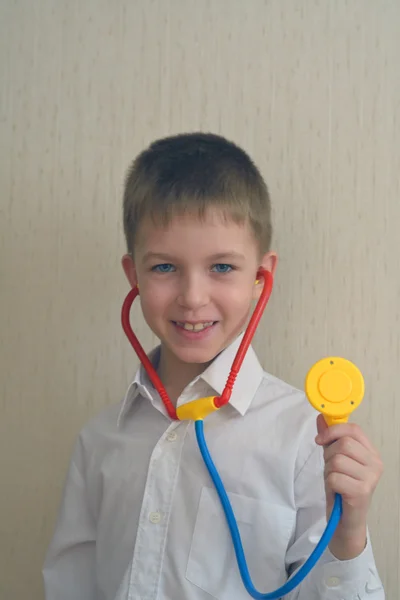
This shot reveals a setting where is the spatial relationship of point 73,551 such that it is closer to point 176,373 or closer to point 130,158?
point 176,373

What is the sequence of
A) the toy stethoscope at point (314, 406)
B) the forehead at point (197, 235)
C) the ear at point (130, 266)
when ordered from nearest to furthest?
1. the toy stethoscope at point (314, 406)
2. the forehead at point (197, 235)
3. the ear at point (130, 266)

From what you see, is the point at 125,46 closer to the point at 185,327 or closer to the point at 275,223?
the point at 275,223

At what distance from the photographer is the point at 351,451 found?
0.64 m

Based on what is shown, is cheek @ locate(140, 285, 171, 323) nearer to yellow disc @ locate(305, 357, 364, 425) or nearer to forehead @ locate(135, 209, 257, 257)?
forehead @ locate(135, 209, 257, 257)

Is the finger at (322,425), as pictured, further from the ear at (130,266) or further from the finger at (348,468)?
the ear at (130,266)

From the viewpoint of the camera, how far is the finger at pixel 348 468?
0.64 metres

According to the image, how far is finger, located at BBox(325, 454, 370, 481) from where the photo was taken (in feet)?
2.10

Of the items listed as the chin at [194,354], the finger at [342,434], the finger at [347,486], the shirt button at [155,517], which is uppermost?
the chin at [194,354]

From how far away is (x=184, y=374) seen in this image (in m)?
0.91

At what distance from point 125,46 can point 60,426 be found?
2.30 feet

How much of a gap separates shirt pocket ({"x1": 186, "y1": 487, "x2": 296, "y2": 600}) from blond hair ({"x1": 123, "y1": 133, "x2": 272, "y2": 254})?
14.4 inches

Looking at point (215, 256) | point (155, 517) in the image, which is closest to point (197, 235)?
point (215, 256)

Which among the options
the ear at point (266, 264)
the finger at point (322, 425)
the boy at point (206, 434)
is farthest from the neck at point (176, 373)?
the finger at point (322, 425)

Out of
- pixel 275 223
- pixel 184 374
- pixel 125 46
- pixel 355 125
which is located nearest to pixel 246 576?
pixel 184 374
